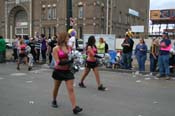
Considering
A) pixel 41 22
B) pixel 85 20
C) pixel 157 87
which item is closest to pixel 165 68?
pixel 157 87

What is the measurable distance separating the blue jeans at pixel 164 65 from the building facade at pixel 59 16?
34.5m

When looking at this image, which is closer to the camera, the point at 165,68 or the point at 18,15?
the point at 165,68

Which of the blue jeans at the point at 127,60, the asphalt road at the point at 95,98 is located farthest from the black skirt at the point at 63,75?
the blue jeans at the point at 127,60

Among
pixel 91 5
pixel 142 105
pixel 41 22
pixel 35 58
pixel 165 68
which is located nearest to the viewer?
pixel 142 105

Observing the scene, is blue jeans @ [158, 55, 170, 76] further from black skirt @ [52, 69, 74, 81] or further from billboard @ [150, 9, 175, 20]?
billboard @ [150, 9, 175, 20]

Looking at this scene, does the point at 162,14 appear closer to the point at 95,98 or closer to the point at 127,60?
the point at 127,60

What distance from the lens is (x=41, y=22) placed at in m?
57.2

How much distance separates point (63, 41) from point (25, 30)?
53596mm

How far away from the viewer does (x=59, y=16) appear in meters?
54.9

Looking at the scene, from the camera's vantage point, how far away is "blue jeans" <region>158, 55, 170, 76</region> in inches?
537

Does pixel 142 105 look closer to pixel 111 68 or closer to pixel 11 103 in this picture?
pixel 11 103

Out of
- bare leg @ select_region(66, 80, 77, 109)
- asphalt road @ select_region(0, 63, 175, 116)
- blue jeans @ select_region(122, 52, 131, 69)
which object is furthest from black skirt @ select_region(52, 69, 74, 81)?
blue jeans @ select_region(122, 52, 131, 69)

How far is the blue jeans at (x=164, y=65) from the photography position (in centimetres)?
1365

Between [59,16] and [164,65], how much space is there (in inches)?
1671
